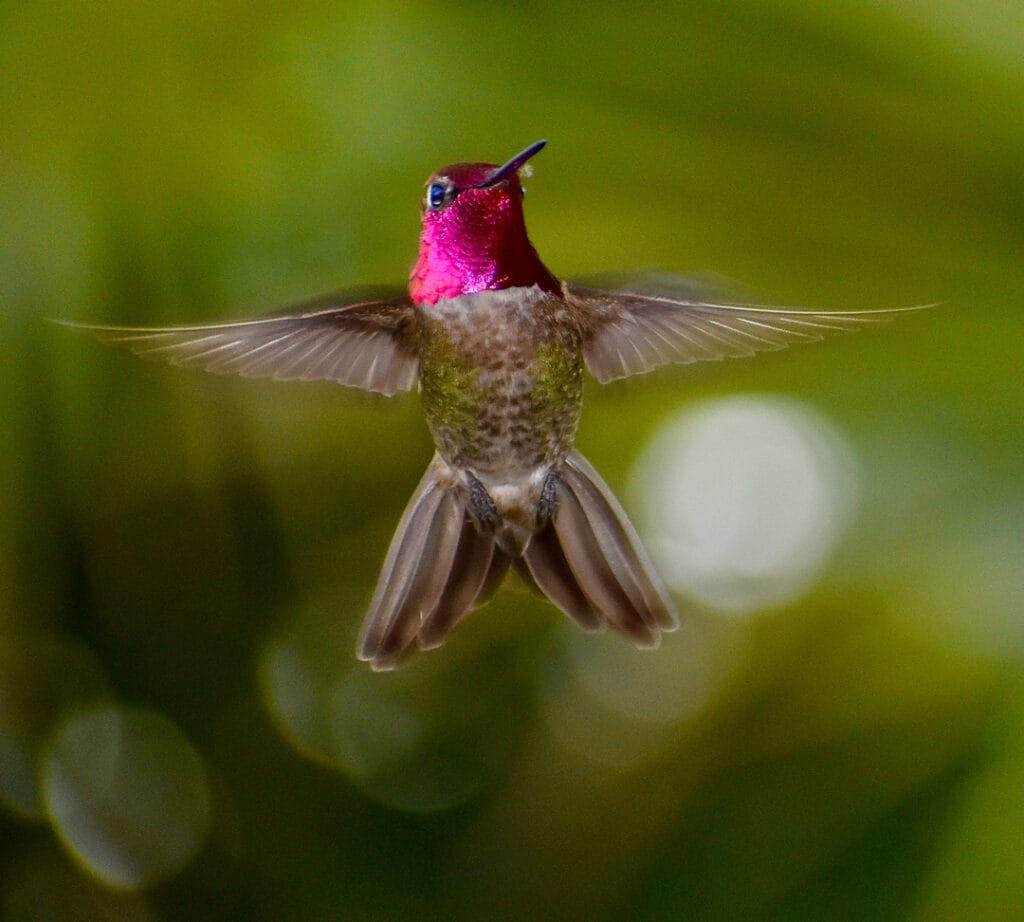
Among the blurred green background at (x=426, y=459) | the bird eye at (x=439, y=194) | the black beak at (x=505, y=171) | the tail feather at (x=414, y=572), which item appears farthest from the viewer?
the blurred green background at (x=426, y=459)

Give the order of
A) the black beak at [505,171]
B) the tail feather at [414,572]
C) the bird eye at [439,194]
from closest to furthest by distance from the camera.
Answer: the black beak at [505,171]
the bird eye at [439,194]
the tail feather at [414,572]

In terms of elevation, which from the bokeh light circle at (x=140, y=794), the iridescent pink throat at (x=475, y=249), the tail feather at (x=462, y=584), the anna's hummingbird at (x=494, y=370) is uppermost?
the iridescent pink throat at (x=475, y=249)

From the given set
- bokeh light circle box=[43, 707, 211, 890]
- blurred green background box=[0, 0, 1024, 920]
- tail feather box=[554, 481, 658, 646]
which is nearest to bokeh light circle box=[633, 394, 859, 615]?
blurred green background box=[0, 0, 1024, 920]

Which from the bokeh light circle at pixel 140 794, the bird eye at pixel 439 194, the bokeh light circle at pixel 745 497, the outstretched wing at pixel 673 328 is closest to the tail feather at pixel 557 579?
the outstretched wing at pixel 673 328

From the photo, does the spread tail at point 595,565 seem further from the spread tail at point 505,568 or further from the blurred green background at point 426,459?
the blurred green background at point 426,459

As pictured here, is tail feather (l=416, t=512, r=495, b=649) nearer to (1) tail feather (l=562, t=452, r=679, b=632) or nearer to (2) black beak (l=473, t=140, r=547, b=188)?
(1) tail feather (l=562, t=452, r=679, b=632)

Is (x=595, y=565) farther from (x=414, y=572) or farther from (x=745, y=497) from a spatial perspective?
(x=745, y=497)
